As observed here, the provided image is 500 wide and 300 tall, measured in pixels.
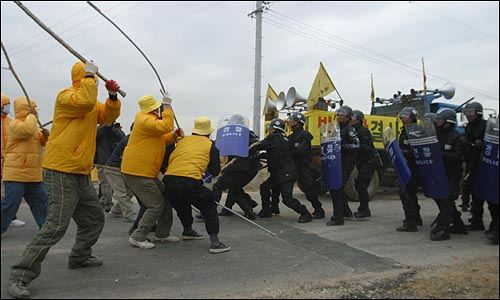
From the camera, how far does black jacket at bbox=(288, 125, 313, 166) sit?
711 cm

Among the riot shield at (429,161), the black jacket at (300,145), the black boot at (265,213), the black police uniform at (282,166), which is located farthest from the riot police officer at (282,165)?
the riot shield at (429,161)

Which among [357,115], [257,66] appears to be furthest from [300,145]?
[257,66]

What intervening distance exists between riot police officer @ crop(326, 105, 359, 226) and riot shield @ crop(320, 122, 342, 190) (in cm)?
13

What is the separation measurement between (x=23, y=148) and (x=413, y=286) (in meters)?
4.48

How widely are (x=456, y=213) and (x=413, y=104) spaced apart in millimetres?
5814

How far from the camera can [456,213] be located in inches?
233

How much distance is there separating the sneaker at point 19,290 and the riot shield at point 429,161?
15.3 feet

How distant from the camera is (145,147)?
4812mm

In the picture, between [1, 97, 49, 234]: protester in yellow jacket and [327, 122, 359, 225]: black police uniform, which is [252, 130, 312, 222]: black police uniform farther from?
[1, 97, 49, 234]: protester in yellow jacket

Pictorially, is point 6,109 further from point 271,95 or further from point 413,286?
point 271,95

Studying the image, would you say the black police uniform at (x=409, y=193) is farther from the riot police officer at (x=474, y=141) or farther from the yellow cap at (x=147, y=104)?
the yellow cap at (x=147, y=104)

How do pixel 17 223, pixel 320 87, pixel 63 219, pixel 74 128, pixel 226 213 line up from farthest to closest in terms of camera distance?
pixel 320 87 < pixel 226 213 < pixel 17 223 < pixel 74 128 < pixel 63 219

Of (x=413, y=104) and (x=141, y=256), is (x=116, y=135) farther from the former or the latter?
(x=413, y=104)

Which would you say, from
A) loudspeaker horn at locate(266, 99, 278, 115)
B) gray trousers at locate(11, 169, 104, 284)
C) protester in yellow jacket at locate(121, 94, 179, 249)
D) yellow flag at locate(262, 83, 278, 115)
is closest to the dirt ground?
gray trousers at locate(11, 169, 104, 284)
